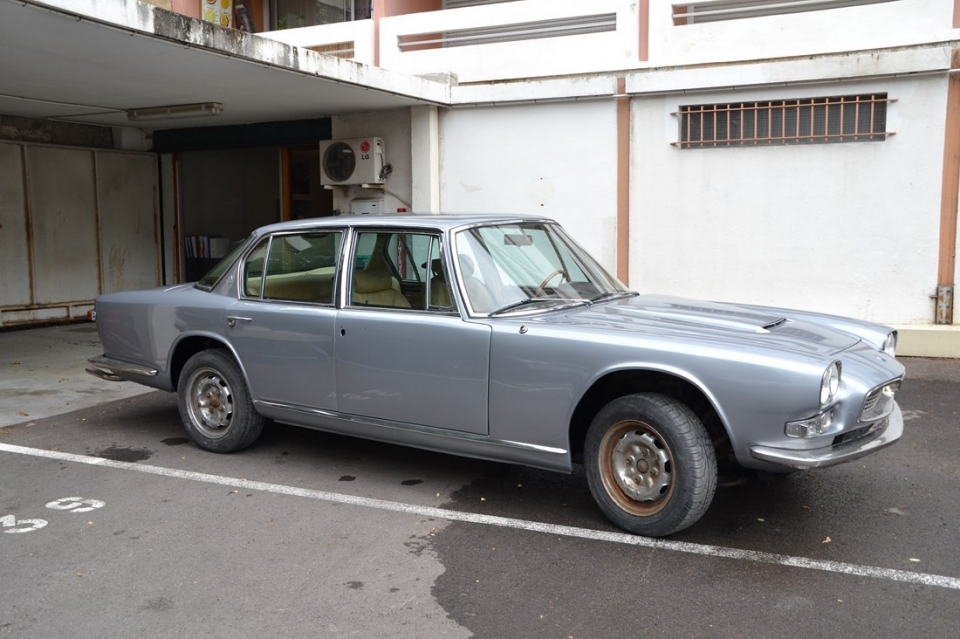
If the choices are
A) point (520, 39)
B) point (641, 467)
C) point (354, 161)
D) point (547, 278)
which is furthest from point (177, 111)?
point (641, 467)

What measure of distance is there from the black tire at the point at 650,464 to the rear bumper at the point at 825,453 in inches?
11.3

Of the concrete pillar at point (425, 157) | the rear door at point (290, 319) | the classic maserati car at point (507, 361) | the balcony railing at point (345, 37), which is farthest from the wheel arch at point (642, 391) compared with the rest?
the balcony railing at point (345, 37)

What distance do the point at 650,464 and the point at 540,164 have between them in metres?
6.74

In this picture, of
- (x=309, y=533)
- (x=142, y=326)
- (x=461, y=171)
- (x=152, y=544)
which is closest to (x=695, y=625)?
(x=309, y=533)

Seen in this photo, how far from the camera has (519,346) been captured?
463cm

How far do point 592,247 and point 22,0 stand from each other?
6.43m

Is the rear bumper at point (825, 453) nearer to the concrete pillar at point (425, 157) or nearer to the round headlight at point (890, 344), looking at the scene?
the round headlight at point (890, 344)

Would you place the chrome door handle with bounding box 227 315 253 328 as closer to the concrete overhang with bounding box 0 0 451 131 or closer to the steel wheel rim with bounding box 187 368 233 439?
the steel wheel rim with bounding box 187 368 233 439

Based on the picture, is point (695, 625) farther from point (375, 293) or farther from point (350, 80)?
point (350, 80)

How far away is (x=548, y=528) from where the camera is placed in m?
4.58

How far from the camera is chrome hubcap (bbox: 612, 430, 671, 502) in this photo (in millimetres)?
4293

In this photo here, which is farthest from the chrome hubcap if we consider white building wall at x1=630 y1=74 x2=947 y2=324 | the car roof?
white building wall at x1=630 y1=74 x2=947 y2=324

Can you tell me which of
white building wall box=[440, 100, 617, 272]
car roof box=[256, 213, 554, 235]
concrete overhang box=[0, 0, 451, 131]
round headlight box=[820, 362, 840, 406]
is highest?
concrete overhang box=[0, 0, 451, 131]

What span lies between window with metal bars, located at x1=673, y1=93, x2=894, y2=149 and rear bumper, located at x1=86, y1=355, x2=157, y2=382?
6271 millimetres
